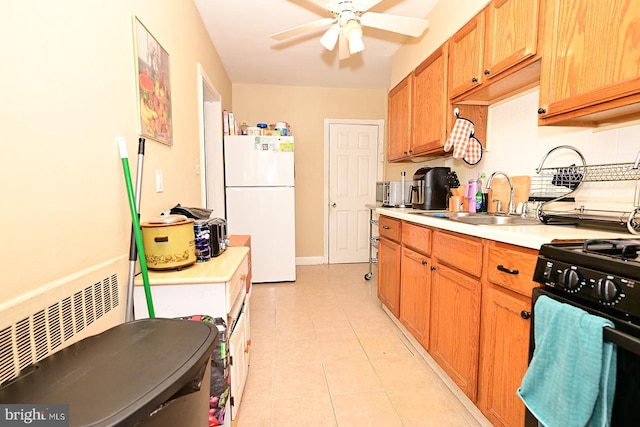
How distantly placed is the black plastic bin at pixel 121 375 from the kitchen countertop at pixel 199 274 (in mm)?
438

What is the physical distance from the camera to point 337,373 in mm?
1889

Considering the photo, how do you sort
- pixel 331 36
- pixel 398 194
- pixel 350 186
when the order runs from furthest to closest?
pixel 350 186 < pixel 398 194 < pixel 331 36

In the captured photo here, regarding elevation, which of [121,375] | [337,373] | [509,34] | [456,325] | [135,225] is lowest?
[337,373]

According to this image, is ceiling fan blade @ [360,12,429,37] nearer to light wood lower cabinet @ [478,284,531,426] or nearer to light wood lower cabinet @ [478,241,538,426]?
light wood lower cabinet @ [478,241,538,426]

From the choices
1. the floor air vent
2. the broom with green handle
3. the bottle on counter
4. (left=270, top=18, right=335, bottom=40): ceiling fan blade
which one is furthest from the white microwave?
the floor air vent

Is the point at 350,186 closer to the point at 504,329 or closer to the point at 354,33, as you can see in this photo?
the point at 354,33

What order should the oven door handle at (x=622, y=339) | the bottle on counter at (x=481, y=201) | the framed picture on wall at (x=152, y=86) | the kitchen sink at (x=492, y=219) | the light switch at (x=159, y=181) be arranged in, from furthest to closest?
the bottle on counter at (x=481, y=201) → the kitchen sink at (x=492, y=219) → the light switch at (x=159, y=181) → the framed picture on wall at (x=152, y=86) → the oven door handle at (x=622, y=339)

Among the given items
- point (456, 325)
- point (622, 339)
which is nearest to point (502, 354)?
point (456, 325)

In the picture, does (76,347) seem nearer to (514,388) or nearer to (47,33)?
(47,33)

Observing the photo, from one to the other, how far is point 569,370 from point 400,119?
2.60m

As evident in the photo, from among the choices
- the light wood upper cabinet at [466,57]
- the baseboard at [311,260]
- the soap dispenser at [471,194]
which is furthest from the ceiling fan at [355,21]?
the baseboard at [311,260]

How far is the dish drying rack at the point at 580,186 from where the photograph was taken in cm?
123

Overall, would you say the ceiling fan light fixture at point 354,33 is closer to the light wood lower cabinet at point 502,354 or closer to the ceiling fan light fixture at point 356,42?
the ceiling fan light fixture at point 356,42

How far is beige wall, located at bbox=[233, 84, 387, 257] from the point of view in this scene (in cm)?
420
